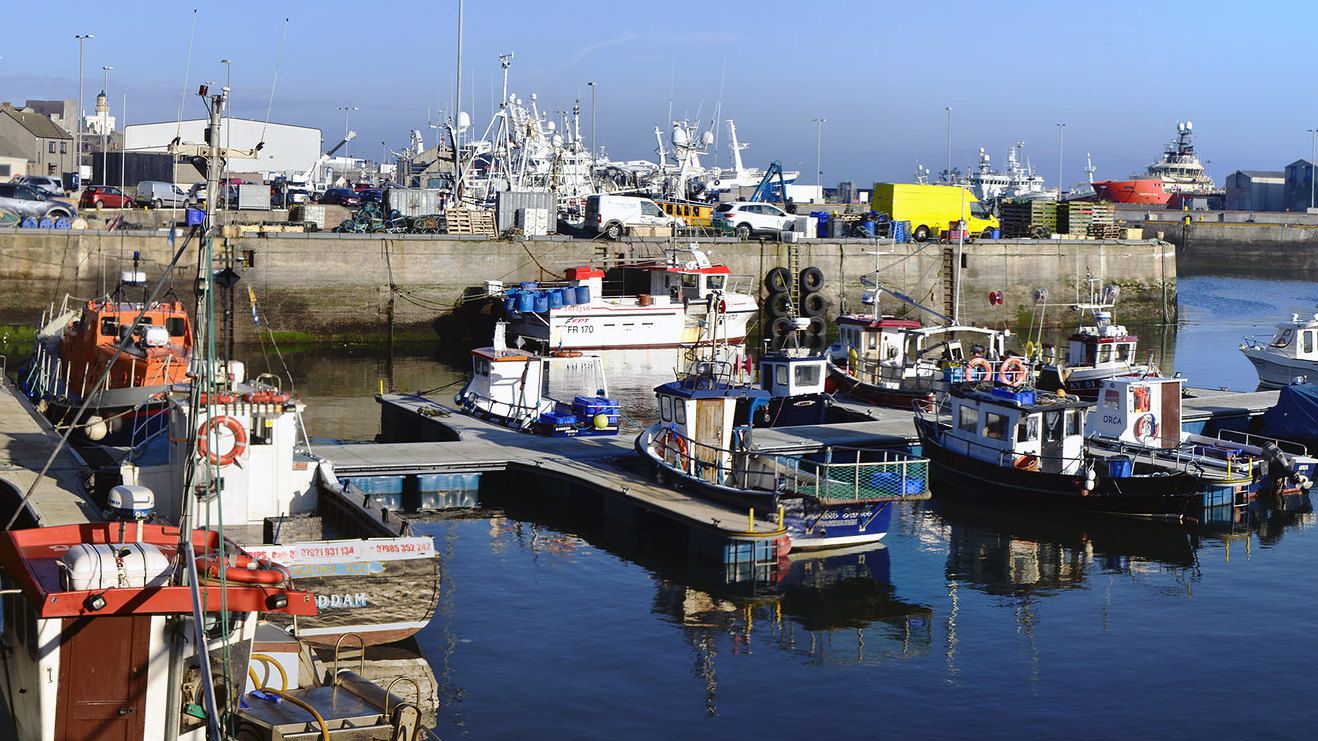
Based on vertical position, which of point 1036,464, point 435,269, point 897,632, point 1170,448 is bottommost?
point 897,632

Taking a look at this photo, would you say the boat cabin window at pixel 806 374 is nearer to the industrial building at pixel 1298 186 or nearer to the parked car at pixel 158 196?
the parked car at pixel 158 196

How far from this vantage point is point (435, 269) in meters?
50.1

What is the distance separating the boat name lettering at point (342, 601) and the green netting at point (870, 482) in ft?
25.8

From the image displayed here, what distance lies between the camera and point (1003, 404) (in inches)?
1053

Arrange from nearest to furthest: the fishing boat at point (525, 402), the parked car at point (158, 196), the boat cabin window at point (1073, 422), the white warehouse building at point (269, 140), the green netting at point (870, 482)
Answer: the green netting at point (870, 482) → the boat cabin window at point (1073, 422) → the fishing boat at point (525, 402) → the parked car at point (158, 196) → the white warehouse building at point (269, 140)

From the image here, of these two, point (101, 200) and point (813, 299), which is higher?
point (101, 200)

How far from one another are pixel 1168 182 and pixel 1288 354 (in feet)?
376

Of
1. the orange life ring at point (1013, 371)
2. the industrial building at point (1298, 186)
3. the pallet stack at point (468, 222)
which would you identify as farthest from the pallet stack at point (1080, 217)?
the industrial building at point (1298, 186)

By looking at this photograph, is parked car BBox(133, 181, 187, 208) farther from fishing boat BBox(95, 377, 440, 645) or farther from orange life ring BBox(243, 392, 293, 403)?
orange life ring BBox(243, 392, 293, 403)

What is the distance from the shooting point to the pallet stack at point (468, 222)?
2132 inches

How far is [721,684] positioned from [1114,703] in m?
4.32

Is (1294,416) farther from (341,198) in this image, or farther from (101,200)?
(341,198)

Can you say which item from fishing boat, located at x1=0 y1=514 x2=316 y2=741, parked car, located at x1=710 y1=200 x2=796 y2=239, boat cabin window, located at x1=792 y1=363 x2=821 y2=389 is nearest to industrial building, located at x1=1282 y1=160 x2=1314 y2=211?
parked car, located at x1=710 y1=200 x2=796 y2=239

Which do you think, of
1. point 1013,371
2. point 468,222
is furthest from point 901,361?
point 468,222
